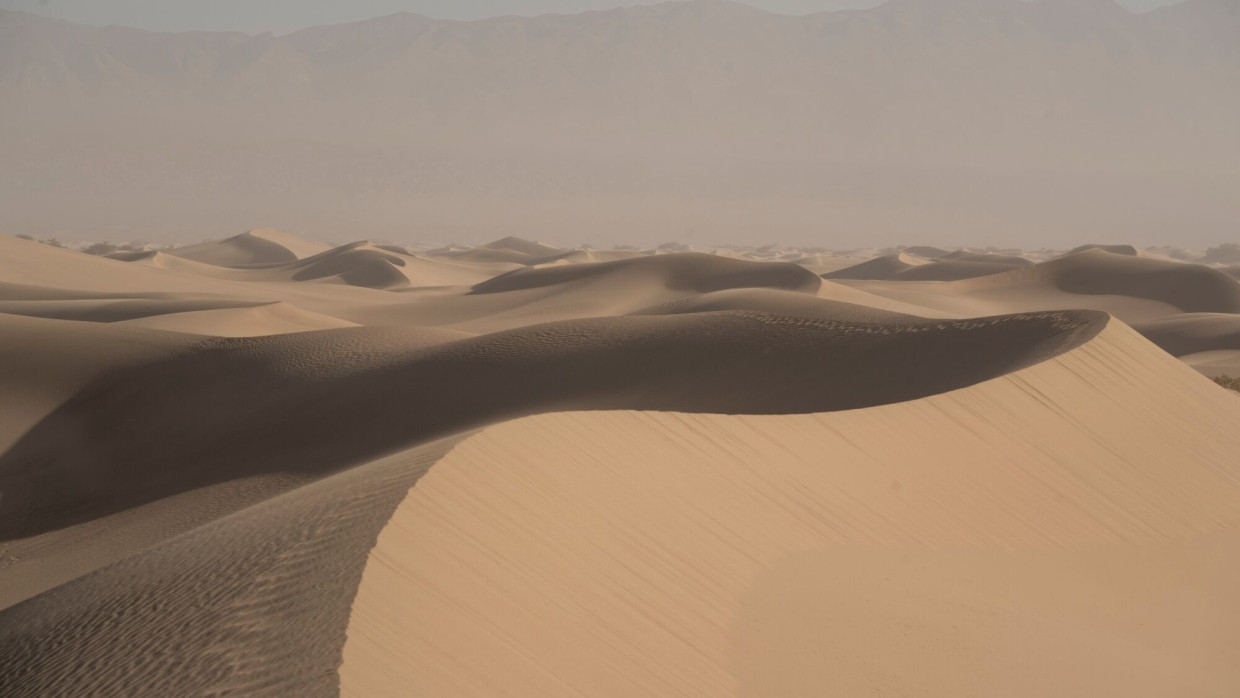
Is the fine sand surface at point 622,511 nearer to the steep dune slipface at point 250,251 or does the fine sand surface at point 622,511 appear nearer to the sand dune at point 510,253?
the sand dune at point 510,253

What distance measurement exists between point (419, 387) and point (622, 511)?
30.6 feet

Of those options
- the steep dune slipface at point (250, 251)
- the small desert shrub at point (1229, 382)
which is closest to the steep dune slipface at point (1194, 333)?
the small desert shrub at point (1229, 382)

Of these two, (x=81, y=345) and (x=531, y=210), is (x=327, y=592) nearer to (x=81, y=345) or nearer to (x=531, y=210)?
(x=81, y=345)

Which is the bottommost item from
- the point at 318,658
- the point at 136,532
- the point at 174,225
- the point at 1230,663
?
the point at 174,225

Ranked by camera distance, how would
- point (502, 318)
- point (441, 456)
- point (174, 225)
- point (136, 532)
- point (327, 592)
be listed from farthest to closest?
point (174, 225)
point (502, 318)
point (136, 532)
point (441, 456)
point (327, 592)

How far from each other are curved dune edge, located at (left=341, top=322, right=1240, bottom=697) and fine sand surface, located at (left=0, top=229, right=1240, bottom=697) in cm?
3

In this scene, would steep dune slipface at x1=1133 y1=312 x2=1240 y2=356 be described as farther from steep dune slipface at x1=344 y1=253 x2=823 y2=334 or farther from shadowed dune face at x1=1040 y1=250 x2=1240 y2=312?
shadowed dune face at x1=1040 y1=250 x2=1240 y2=312

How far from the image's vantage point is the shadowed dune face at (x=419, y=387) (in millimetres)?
13906

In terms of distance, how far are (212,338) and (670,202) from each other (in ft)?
581

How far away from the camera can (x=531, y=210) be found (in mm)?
191625

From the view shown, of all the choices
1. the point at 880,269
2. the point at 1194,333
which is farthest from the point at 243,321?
the point at 880,269

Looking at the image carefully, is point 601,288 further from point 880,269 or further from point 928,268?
point 880,269

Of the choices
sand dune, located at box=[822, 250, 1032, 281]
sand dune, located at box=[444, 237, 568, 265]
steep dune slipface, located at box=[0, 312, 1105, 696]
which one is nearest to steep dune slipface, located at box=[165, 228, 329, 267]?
sand dune, located at box=[444, 237, 568, 265]

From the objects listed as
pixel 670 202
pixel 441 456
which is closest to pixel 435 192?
pixel 670 202
